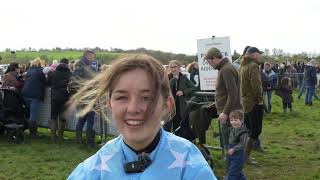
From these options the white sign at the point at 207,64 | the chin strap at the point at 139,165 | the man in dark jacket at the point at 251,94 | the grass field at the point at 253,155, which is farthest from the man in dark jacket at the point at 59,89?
the chin strap at the point at 139,165

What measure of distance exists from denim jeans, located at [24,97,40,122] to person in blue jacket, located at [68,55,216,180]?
32.8ft

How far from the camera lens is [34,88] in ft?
37.8

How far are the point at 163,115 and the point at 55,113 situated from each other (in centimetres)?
902

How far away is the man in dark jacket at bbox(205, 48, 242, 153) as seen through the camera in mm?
7258

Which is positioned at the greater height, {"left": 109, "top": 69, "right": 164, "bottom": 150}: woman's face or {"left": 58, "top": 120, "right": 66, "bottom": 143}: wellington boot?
{"left": 109, "top": 69, "right": 164, "bottom": 150}: woman's face

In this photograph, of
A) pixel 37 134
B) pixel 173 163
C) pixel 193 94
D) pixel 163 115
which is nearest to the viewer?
pixel 173 163

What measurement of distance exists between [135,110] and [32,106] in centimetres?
1017

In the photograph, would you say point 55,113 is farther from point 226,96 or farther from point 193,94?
point 226,96

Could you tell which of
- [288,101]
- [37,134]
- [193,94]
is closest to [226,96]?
[193,94]

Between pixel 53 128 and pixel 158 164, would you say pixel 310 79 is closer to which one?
pixel 53 128

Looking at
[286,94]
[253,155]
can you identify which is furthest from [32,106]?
[286,94]

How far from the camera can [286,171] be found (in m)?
8.24

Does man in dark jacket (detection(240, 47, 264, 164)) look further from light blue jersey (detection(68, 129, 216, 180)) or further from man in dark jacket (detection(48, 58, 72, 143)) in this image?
light blue jersey (detection(68, 129, 216, 180))

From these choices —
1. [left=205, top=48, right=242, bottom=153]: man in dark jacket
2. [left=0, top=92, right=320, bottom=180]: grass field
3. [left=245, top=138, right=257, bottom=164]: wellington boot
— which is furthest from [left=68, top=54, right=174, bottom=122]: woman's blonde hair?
[left=245, top=138, right=257, bottom=164]: wellington boot
